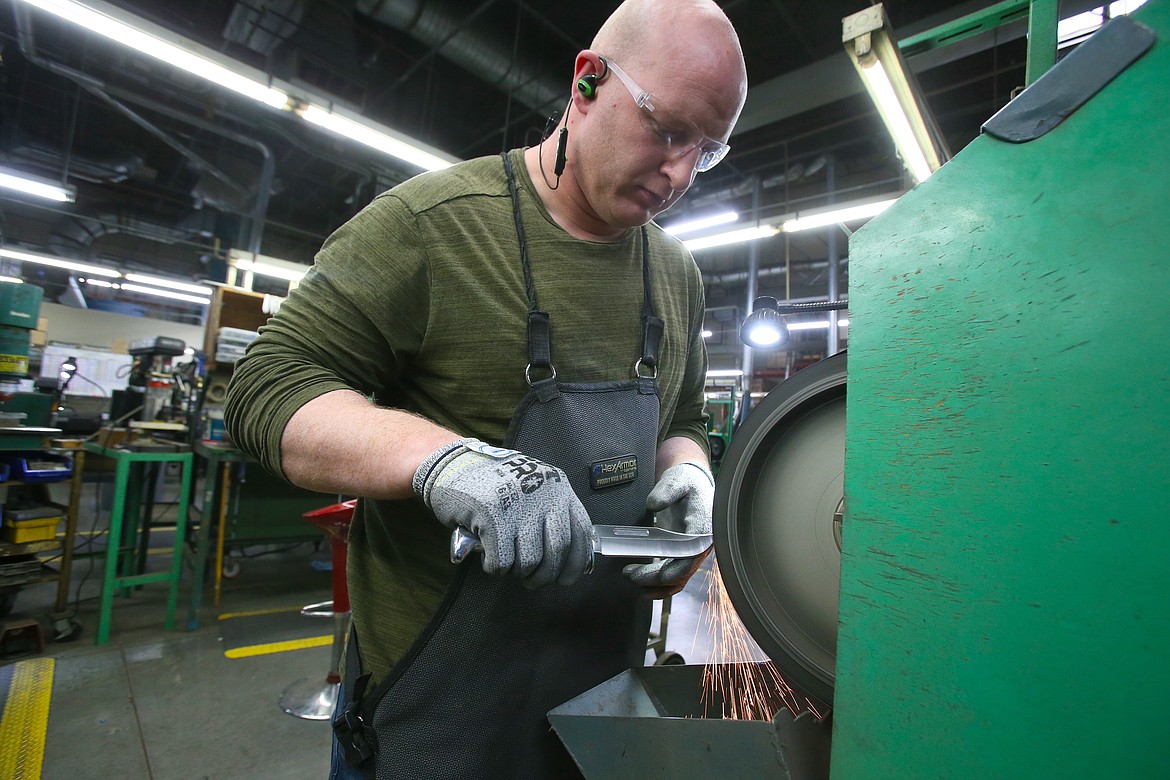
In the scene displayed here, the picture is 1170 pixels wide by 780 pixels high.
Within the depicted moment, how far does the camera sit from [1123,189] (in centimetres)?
44

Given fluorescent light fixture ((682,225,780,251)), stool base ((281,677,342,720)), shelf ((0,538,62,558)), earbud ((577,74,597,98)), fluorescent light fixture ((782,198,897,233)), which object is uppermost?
Answer: fluorescent light fixture ((682,225,780,251))

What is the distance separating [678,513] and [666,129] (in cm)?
74

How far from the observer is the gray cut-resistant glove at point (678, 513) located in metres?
0.98

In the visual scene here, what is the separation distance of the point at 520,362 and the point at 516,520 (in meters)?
0.34

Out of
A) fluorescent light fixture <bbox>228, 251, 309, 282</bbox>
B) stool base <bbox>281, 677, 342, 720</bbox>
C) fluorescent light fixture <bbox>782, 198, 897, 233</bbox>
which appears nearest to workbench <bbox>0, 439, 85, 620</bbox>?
stool base <bbox>281, 677, 342, 720</bbox>

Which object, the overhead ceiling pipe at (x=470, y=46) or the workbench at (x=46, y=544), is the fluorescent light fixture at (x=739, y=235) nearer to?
the overhead ceiling pipe at (x=470, y=46)

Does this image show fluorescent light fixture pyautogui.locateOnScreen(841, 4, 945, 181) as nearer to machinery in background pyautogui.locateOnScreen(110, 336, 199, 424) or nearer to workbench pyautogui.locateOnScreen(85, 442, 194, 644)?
workbench pyautogui.locateOnScreen(85, 442, 194, 644)

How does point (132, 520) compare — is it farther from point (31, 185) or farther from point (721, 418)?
point (721, 418)

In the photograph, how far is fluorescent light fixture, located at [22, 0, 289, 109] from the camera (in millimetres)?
2932

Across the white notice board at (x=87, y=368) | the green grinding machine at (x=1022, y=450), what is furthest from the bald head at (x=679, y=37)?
the white notice board at (x=87, y=368)

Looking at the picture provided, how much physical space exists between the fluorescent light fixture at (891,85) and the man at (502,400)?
1663 millimetres

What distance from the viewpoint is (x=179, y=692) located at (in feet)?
8.60

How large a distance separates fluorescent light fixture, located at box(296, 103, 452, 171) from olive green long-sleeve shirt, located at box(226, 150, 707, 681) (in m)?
3.21

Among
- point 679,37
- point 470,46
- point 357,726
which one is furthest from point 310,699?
point 470,46
